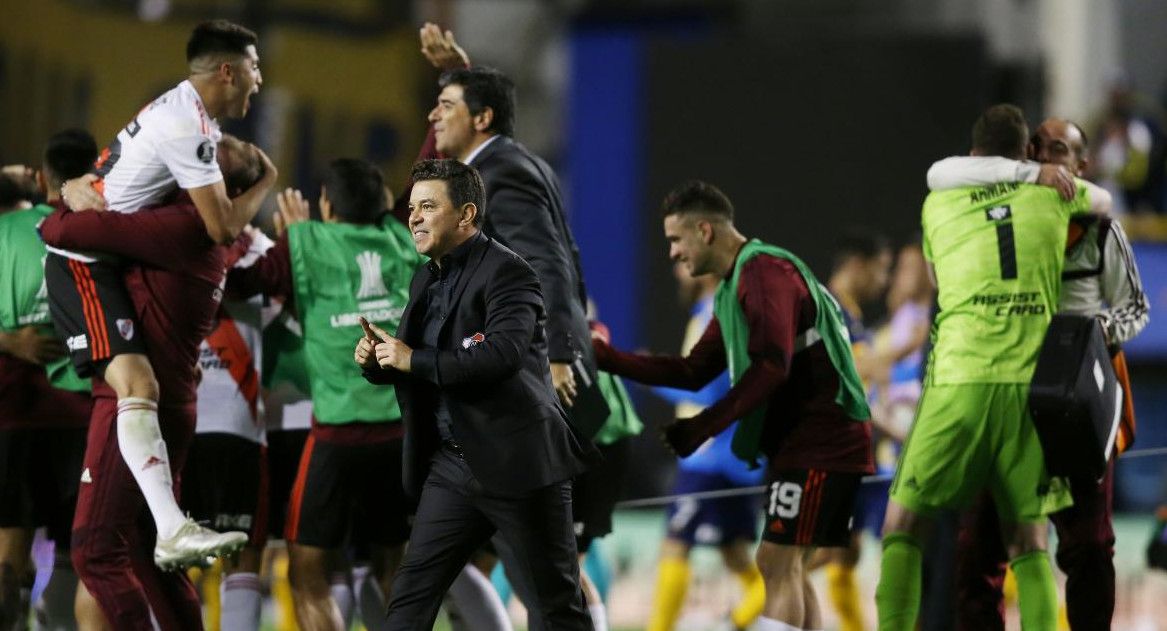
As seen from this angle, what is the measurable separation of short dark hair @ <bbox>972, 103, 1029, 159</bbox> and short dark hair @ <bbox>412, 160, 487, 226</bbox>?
2.23m

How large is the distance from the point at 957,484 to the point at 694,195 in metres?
1.58

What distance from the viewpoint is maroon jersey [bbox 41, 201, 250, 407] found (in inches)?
244

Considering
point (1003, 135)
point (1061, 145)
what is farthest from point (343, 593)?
point (1061, 145)

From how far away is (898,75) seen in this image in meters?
18.6

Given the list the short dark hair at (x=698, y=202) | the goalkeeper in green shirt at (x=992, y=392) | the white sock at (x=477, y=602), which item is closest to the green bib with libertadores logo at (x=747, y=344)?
the short dark hair at (x=698, y=202)

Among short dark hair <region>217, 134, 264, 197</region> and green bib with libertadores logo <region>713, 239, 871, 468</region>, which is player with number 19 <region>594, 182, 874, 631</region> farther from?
short dark hair <region>217, 134, 264, 197</region>

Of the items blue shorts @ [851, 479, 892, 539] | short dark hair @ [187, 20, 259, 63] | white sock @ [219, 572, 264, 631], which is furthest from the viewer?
blue shorts @ [851, 479, 892, 539]

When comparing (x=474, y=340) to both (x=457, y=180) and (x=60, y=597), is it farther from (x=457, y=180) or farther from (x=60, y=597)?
(x=60, y=597)

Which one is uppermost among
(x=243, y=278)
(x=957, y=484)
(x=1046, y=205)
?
(x=1046, y=205)

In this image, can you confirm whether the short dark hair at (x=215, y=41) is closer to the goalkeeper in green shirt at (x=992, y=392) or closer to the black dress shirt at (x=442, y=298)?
the black dress shirt at (x=442, y=298)

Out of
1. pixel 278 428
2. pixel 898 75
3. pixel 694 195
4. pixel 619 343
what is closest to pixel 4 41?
pixel 619 343

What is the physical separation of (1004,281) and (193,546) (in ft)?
10.6

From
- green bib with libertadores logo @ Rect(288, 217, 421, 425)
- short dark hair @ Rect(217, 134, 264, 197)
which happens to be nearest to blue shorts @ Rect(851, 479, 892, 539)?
green bib with libertadores logo @ Rect(288, 217, 421, 425)

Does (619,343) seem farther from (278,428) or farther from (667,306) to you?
(278,428)
